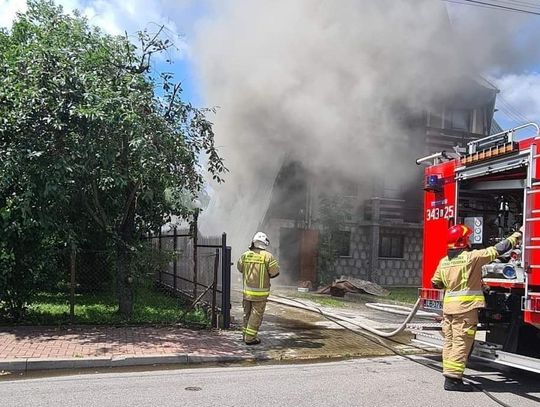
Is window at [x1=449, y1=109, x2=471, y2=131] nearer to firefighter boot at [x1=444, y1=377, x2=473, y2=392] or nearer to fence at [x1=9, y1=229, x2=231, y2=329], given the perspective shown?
fence at [x1=9, y1=229, x2=231, y2=329]

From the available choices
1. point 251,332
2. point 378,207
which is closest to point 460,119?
point 378,207

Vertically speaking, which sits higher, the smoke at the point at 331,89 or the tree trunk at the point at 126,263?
the smoke at the point at 331,89

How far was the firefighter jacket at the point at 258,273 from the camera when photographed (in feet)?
22.6

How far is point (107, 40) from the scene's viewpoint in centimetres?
728

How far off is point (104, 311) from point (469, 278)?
5758 millimetres

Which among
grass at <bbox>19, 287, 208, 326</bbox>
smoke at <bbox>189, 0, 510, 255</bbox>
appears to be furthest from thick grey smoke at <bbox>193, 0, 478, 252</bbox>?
grass at <bbox>19, 287, 208, 326</bbox>

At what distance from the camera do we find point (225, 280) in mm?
7562

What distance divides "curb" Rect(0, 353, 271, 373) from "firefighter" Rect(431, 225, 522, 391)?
2.10m

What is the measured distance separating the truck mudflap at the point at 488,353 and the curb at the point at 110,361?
174 centimetres

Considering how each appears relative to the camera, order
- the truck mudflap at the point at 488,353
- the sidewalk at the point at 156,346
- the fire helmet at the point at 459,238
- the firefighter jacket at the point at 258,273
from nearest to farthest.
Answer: the truck mudflap at the point at 488,353
the fire helmet at the point at 459,238
the sidewalk at the point at 156,346
the firefighter jacket at the point at 258,273

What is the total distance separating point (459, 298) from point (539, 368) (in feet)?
2.81

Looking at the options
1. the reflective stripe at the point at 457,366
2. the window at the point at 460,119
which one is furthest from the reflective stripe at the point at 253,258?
the window at the point at 460,119

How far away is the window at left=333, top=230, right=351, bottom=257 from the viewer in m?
16.8

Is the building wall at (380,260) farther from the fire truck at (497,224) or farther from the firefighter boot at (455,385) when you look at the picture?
the firefighter boot at (455,385)
